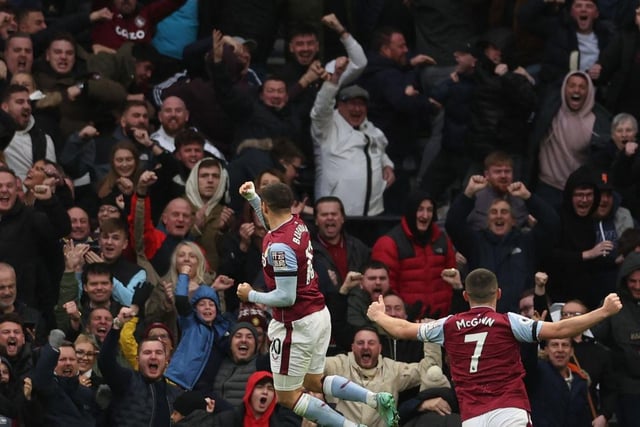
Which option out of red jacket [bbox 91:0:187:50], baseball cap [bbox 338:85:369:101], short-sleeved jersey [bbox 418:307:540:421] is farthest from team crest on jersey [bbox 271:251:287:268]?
red jacket [bbox 91:0:187:50]

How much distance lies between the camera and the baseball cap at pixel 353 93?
66.8 feet

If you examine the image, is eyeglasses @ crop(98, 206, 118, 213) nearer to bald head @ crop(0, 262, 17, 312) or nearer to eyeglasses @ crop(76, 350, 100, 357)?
bald head @ crop(0, 262, 17, 312)

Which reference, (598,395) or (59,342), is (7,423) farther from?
(598,395)

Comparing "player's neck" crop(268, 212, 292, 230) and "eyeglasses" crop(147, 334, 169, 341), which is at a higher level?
"player's neck" crop(268, 212, 292, 230)

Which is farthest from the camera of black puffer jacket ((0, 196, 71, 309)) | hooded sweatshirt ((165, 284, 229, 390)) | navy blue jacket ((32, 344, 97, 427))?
black puffer jacket ((0, 196, 71, 309))

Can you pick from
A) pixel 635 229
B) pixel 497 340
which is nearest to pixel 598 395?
pixel 635 229

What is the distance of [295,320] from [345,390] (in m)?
0.71

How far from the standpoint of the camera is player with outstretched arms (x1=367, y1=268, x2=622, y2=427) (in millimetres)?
13688

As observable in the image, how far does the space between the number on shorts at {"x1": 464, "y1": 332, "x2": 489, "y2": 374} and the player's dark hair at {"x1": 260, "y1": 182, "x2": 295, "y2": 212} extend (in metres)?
1.85

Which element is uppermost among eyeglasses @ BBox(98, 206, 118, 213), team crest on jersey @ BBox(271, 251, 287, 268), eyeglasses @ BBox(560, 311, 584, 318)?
team crest on jersey @ BBox(271, 251, 287, 268)

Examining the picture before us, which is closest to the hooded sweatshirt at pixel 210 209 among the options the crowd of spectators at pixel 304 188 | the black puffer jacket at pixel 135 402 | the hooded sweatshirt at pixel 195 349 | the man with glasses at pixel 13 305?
the crowd of spectators at pixel 304 188

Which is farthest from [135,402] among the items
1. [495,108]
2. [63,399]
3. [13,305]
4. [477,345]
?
[495,108]

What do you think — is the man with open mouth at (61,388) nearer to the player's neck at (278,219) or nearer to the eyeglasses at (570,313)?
the player's neck at (278,219)

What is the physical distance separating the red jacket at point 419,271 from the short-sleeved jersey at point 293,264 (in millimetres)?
3663
